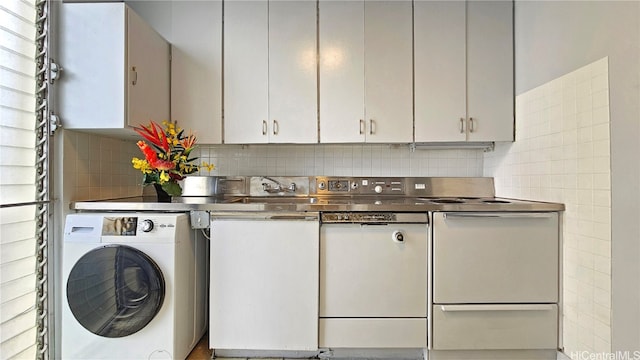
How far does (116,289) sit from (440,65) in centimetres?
231

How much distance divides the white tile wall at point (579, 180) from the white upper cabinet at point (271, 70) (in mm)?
1348

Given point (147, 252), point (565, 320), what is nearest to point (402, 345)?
point (565, 320)

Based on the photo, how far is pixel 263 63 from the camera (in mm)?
2264

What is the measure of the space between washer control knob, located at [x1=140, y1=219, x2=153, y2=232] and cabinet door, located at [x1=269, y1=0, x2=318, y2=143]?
3.35ft

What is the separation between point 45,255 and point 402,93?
7.43ft

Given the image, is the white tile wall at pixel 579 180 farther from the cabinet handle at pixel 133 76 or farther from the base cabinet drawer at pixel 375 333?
the cabinet handle at pixel 133 76

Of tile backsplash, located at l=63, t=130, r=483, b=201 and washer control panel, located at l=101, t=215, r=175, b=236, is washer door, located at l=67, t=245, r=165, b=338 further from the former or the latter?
tile backsplash, located at l=63, t=130, r=483, b=201

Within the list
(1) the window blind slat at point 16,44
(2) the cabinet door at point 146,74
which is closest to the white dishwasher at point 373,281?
(2) the cabinet door at point 146,74

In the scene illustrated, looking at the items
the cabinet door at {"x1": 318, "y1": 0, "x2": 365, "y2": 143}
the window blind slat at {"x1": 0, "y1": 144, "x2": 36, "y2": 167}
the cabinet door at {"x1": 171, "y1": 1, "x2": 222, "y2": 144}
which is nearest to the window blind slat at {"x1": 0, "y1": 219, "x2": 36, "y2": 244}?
the window blind slat at {"x1": 0, "y1": 144, "x2": 36, "y2": 167}

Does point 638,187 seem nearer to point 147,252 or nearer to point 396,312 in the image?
point 396,312

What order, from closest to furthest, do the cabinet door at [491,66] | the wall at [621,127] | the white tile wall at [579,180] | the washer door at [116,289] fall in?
the wall at [621,127], the white tile wall at [579,180], the washer door at [116,289], the cabinet door at [491,66]

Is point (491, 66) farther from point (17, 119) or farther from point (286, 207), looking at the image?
point (17, 119)

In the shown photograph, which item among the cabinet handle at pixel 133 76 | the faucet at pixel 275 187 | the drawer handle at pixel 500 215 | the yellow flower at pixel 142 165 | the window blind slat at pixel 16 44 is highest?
the window blind slat at pixel 16 44

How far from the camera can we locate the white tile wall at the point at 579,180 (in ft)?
4.96
